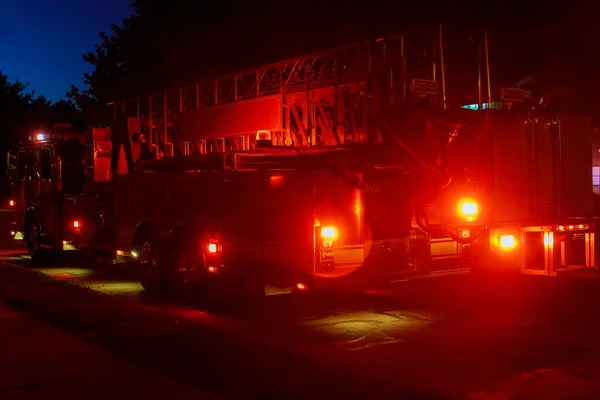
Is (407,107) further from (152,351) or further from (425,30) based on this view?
(152,351)

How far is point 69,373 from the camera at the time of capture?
22.9ft

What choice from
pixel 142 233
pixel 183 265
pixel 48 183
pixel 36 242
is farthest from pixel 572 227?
pixel 36 242

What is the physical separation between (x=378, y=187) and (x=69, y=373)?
4.08 metres

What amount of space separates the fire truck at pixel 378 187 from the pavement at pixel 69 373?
2444mm

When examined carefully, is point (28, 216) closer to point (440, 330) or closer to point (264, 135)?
point (264, 135)

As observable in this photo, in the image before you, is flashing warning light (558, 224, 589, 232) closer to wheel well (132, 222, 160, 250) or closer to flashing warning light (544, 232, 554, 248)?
flashing warning light (544, 232, 554, 248)

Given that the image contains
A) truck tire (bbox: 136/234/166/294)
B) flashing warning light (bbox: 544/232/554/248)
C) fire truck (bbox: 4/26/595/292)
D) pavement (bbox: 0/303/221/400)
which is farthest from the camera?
truck tire (bbox: 136/234/166/294)

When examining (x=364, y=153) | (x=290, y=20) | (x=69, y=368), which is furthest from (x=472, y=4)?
(x=69, y=368)

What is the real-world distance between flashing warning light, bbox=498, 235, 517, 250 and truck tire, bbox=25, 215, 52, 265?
10216 mm

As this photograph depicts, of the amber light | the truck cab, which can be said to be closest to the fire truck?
the amber light

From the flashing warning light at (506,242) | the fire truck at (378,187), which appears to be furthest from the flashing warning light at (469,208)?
the flashing warning light at (506,242)

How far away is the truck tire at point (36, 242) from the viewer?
634 inches

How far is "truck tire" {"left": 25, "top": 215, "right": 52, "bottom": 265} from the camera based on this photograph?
52.8ft

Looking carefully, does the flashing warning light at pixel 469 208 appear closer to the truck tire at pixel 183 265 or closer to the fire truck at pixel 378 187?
the fire truck at pixel 378 187
